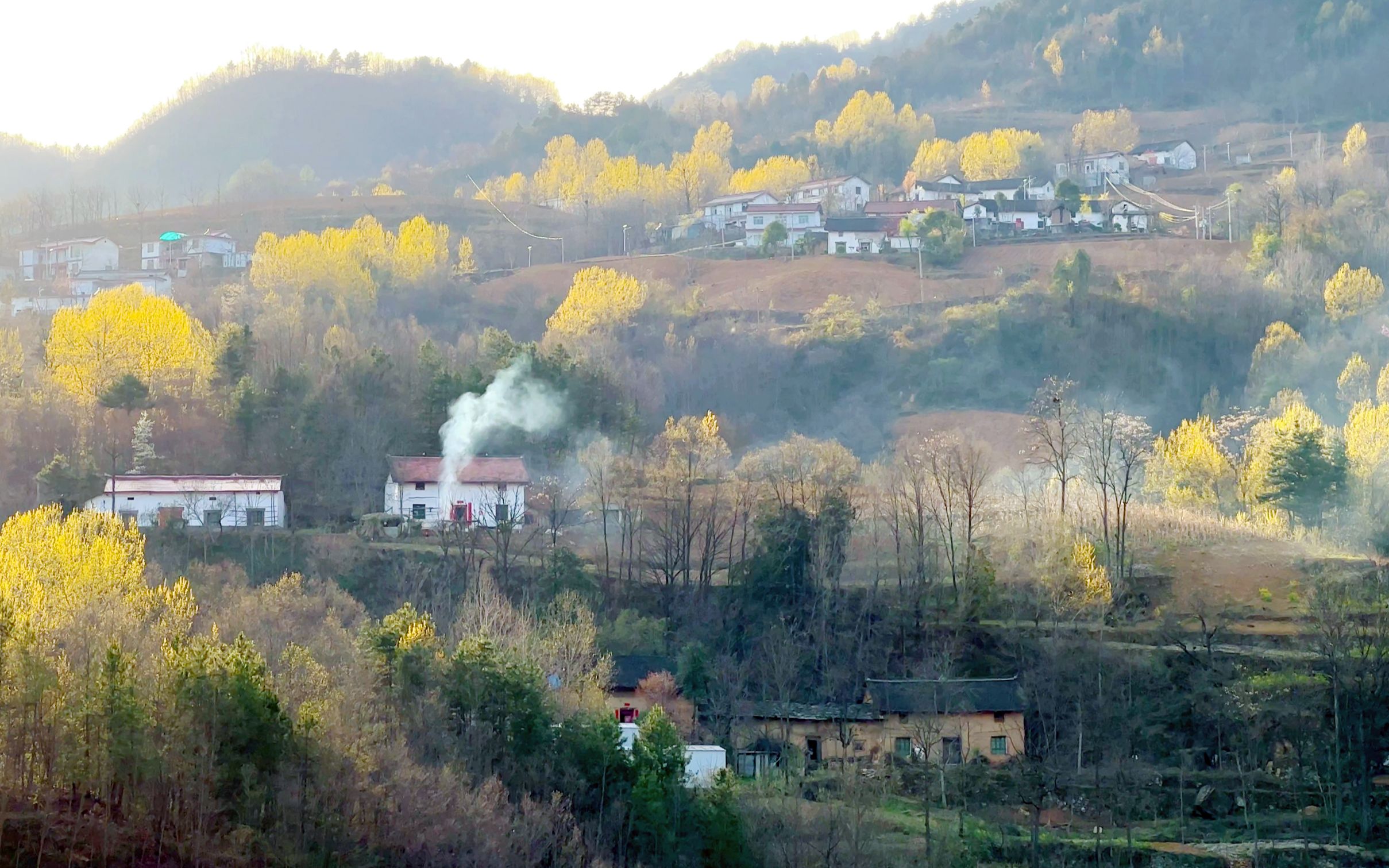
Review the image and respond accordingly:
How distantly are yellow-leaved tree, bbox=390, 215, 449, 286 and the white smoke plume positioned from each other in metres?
20.4

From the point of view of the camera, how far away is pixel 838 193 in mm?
71000

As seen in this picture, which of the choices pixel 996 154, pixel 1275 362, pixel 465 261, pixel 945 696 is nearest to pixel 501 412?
pixel 945 696

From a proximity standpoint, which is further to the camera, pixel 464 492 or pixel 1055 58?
pixel 1055 58

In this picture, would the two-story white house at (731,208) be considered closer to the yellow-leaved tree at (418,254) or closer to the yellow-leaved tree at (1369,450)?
the yellow-leaved tree at (418,254)

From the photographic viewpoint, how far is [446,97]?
12462cm

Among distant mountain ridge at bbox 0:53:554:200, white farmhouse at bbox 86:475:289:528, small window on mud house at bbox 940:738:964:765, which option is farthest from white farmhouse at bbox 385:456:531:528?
distant mountain ridge at bbox 0:53:554:200

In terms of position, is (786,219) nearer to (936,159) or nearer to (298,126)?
(936,159)

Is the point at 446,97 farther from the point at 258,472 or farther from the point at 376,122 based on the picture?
the point at 258,472

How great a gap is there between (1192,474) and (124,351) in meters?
26.4

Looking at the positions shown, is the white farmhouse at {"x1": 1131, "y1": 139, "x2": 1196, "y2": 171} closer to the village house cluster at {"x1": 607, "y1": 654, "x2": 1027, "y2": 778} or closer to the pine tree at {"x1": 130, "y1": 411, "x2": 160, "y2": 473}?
the pine tree at {"x1": 130, "y1": 411, "x2": 160, "y2": 473}

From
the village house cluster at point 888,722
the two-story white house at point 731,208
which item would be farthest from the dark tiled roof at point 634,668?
the two-story white house at point 731,208

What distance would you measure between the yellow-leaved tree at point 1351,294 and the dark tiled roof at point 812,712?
29554mm

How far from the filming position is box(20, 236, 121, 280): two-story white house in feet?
201

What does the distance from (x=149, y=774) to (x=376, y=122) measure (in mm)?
104115
